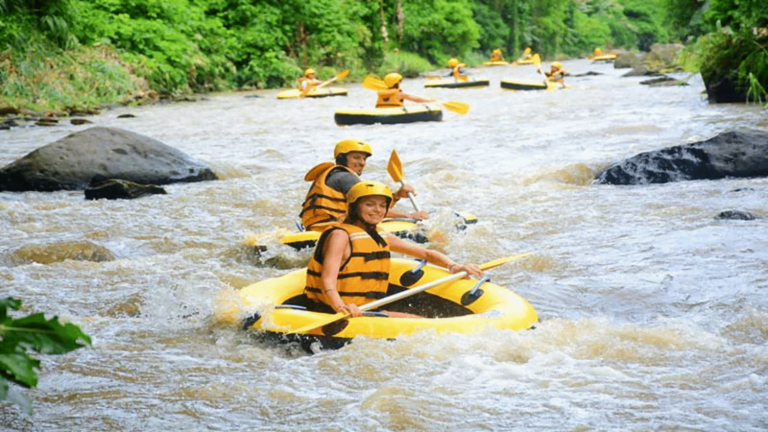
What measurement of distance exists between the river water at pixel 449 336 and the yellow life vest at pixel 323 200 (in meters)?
0.31

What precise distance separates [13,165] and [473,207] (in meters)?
4.24

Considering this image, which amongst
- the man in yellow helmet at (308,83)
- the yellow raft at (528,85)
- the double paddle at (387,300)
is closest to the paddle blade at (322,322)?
the double paddle at (387,300)

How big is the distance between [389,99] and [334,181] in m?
8.40

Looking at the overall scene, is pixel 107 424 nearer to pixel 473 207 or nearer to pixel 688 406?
pixel 688 406

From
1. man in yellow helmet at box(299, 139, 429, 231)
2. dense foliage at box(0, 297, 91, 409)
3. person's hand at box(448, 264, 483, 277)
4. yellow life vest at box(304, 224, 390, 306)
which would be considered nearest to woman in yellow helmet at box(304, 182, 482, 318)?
yellow life vest at box(304, 224, 390, 306)

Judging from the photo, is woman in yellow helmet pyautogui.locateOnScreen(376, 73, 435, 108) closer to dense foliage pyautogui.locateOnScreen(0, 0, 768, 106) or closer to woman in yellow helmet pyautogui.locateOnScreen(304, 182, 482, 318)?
dense foliage pyautogui.locateOnScreen(0, 0, 768, 106)

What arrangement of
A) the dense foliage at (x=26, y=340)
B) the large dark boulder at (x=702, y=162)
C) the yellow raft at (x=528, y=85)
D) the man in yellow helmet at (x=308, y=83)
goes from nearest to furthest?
the dense foliage at (x=26, y=340), the large dark boulder at (x=702, y=162), the man in yellow helmet at (x=308, y=83), the yellow raft at (x=528, y=85)

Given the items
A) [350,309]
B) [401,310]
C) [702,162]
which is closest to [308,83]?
[702,162]

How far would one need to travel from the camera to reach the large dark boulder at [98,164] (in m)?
8.56

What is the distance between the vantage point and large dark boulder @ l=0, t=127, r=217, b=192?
8.56m

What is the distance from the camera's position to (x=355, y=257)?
166 inches

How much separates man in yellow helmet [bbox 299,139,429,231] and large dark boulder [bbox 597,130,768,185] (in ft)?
10.8

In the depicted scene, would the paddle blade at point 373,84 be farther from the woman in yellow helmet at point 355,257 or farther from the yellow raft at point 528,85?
the woman in yellow helmet at point 355,257

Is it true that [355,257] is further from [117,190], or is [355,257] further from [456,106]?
[456,106]
